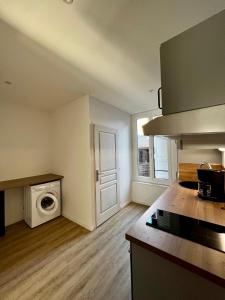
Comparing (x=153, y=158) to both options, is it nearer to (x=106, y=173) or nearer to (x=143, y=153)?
(x=143, y=153)

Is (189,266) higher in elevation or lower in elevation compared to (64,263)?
higher

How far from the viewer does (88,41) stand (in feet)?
4.78

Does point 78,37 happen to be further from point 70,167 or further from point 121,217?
point 121,217

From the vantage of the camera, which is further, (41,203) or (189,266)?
(41,203)

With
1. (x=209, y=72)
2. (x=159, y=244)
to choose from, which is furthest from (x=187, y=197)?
(x=209, y=72)

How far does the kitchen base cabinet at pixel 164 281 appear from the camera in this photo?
770mm

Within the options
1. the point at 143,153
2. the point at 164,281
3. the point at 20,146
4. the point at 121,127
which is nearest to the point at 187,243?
the point at 164,281

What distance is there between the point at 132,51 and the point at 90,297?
2586 mm

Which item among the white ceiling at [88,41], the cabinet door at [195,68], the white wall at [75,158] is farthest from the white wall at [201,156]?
the cabinet door at [195,68]

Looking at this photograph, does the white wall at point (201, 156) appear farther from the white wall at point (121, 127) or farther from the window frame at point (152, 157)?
the white wall at point (121, 127)

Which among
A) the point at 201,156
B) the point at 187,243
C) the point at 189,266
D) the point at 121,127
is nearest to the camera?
the point at 189,266

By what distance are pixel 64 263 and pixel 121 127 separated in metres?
2.86

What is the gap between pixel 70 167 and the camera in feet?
10.4

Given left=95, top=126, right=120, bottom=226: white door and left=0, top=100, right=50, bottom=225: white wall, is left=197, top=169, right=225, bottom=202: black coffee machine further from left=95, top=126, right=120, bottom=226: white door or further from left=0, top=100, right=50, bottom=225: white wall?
left=0, top=100, right=50, bottom=225: white wall
